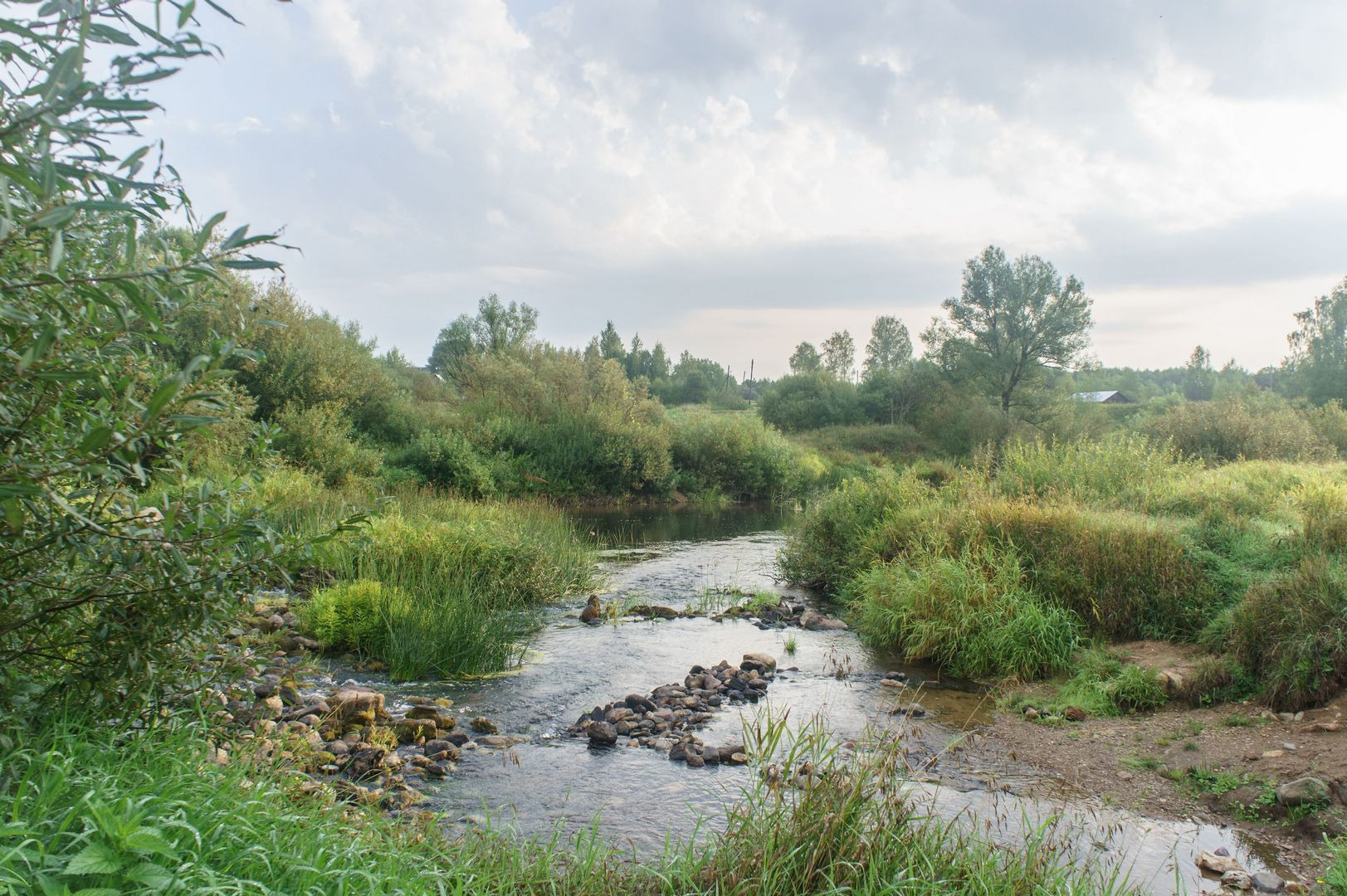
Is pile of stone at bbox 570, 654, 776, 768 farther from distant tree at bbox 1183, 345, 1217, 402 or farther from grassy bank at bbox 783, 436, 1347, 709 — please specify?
distant tree at bbox 1183, 345, 1217, 402

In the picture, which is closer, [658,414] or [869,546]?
[869,546]

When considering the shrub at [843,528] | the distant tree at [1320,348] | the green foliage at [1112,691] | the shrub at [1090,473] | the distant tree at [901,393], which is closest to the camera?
the green foliage at [1112,691]

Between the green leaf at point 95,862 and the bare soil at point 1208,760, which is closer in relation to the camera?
the green leaf at point 95,862

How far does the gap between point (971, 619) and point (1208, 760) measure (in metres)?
3.55

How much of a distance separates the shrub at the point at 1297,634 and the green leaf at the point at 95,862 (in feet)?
29.0

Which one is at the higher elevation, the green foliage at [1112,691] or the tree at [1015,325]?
the tree at [1015,325]

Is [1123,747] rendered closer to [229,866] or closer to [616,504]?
[229,866]

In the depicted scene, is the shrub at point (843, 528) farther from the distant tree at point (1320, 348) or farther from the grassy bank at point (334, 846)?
the distant tree at point (1320, 348)

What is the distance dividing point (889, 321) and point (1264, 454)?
63.2 metres

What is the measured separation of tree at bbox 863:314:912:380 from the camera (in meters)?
85.2

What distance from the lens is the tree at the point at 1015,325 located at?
176 ft

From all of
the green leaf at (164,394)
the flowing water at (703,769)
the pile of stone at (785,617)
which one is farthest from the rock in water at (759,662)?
the green leaf at (164,394)

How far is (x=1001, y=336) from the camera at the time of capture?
55.1m

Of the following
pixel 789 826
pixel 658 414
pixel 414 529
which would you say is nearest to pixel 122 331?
pixel 789 826
